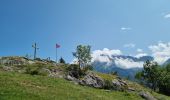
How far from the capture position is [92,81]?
9469 cm

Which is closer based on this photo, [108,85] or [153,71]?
[108,85]

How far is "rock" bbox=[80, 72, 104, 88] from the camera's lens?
3624 inches

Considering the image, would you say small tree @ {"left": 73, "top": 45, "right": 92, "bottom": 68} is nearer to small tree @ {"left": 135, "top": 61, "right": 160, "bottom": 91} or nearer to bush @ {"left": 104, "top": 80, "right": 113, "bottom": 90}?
bush @ {"left": 104, "top": 80, "right": 113, "bottom": 90}

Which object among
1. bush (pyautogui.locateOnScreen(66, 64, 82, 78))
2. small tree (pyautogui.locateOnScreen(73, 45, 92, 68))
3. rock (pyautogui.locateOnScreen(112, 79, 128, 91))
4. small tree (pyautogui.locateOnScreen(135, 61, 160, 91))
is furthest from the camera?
small tree (pyautogui.locateOnScreen(135, 61, 160, 91))

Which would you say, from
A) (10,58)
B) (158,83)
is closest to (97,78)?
(10,58)

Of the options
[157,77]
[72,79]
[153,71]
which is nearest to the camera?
[72,79]

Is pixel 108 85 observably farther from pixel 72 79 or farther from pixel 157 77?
pixel 157 77

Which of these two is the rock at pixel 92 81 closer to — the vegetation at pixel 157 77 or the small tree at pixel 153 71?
the small tree at pixel 153 71

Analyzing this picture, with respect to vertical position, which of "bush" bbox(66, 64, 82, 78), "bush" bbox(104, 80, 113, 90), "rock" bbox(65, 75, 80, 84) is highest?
"bush" bbox(66, 64, 82, 78)

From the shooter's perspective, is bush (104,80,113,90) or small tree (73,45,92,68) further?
small tree (73,45,92,68)

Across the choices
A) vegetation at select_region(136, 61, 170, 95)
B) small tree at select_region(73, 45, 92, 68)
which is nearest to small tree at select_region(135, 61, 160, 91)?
vegetation at select_region(136, 61, 170, 95)

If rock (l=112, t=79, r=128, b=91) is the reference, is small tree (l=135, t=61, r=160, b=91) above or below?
above

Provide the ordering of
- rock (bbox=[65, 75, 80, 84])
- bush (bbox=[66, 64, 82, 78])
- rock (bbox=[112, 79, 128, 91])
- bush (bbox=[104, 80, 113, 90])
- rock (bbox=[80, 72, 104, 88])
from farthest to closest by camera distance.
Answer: bush (bbox=[104, 80, 113, 90]) → rock (bbox=[112, 79, 128, 91]) → bush (bbox=[66, 64, 82, 78]) → rock (bbox=[80, 72, 104, 88]) → rock (bbox=[65, 75, 80, 84])

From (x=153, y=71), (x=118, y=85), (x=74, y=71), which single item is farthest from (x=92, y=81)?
(x=153, y=71)
